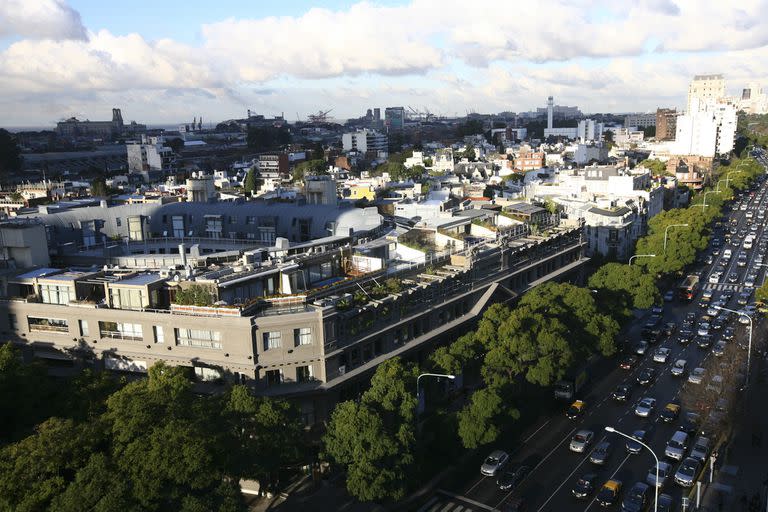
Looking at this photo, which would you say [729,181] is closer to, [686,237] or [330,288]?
[686,237]

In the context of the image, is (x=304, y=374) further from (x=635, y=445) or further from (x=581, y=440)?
(x=635, y=445)

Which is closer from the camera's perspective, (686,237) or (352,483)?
(352,483)

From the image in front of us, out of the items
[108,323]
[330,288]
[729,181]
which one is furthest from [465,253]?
[729,181]

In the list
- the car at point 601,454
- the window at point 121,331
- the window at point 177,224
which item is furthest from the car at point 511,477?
the window at point 177,224

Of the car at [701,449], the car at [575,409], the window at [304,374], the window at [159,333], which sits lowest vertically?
the car at [575,409]

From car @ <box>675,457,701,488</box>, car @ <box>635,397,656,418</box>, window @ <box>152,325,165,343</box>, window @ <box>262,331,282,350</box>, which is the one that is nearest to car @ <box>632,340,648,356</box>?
car @ <box>635,397,656,418</box>

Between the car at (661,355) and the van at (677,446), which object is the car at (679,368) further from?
the van at (677,446)
